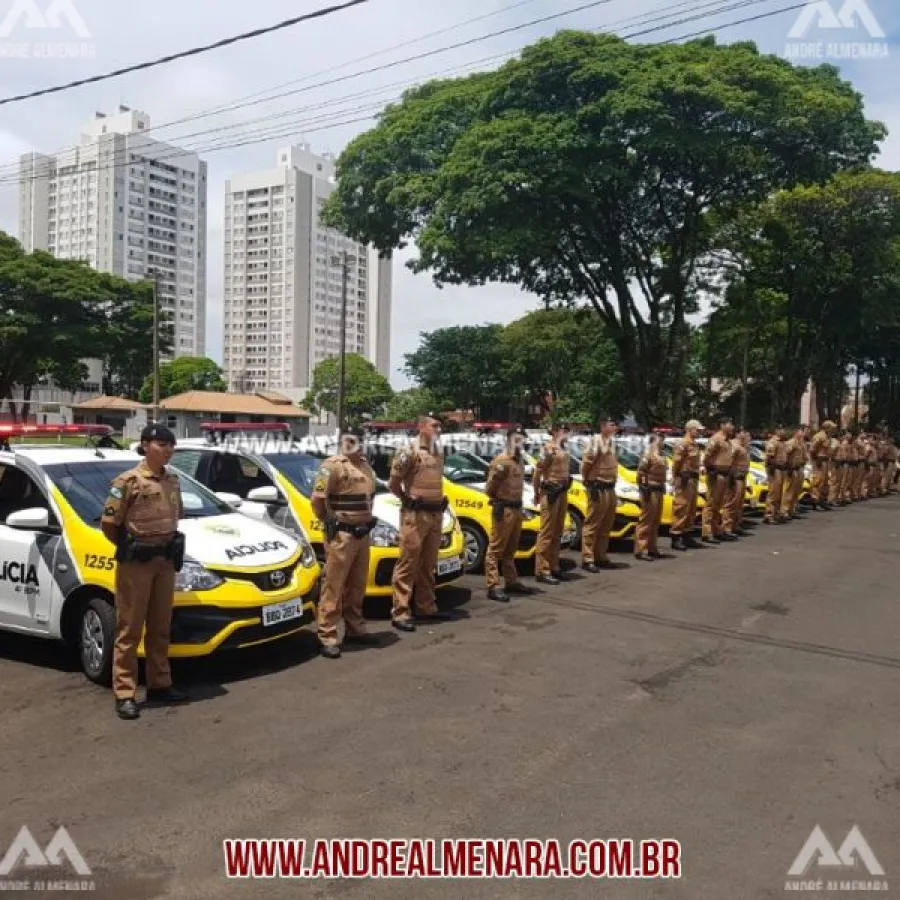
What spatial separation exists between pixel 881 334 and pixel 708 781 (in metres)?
41.3

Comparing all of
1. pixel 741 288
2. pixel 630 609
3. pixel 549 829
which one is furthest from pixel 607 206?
pixel 549 829

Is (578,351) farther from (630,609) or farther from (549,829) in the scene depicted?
(549,829)

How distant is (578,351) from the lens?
48406 mm

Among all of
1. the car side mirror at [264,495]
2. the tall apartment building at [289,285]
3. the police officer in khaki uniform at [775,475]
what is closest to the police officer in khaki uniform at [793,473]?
the police officer in khaki uniform at [775,475]

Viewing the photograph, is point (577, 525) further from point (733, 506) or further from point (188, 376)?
point (188, 376)

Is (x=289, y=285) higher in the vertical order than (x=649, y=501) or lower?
higher

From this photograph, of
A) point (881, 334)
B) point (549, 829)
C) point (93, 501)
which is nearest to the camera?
point (549, 829)

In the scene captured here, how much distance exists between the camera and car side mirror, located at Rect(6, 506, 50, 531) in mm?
5828

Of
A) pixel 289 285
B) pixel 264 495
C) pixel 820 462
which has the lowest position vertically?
pixel 820 462

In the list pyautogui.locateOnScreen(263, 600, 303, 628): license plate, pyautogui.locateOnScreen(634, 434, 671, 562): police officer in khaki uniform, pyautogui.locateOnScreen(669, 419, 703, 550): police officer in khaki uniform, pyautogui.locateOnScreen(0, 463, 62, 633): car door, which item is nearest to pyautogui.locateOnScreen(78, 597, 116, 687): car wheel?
pyautogui.locateOnScreen(0, 463, 62, 633): car door

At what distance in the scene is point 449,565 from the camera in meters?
8.10

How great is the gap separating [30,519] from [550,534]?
5.42 meters

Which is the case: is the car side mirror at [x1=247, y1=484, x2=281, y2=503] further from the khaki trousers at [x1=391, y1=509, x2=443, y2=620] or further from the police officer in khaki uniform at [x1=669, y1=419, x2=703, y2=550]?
the police officer in khaki uniform at [x1=669, y1=419, x2=703, y2=550]

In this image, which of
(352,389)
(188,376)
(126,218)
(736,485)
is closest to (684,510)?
(736,485)
